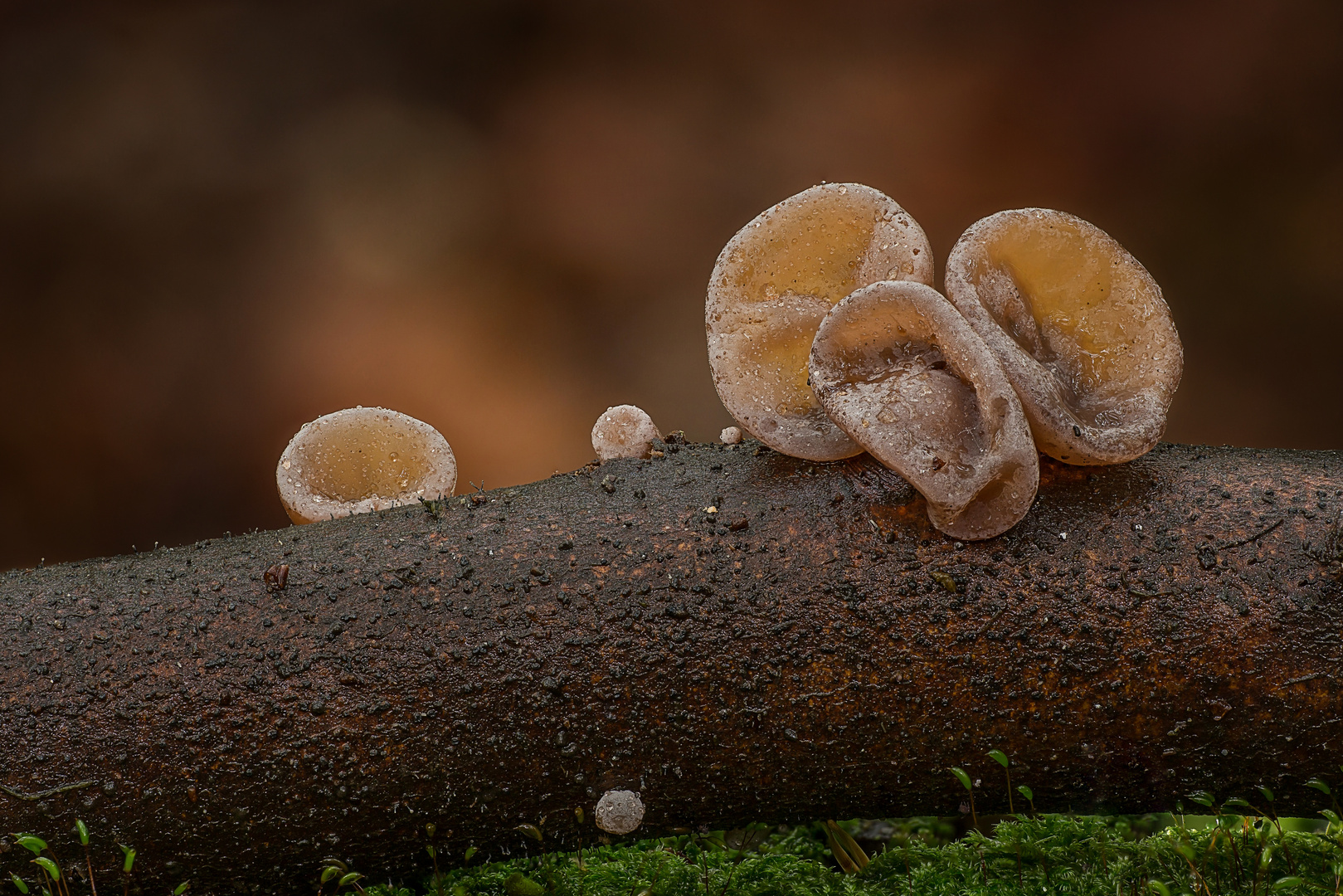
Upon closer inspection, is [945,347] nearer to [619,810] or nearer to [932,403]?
[932,403]

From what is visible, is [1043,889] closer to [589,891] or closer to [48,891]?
[589,891]

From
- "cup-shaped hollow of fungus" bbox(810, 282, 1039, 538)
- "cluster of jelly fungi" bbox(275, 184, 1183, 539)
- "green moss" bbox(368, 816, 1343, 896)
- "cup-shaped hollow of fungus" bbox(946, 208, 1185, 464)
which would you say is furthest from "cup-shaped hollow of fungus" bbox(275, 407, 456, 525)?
"cup-shaped hollow of fungus" bbox(946, 208, 1185, 464)

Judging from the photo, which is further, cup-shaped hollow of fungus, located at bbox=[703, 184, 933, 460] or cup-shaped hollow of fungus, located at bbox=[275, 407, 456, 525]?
cup-shaped hollow of fungus, located at bbox=[275, 407, 456, 525]

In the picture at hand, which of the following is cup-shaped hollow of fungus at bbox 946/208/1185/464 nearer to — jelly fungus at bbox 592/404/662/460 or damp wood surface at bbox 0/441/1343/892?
damp wood surface at bbox 0/441/1343/892

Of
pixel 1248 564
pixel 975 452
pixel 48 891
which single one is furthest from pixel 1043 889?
pixel 48 891

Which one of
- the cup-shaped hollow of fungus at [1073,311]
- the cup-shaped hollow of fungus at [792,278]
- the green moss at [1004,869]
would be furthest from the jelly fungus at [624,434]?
the green moss at [1004,869]
